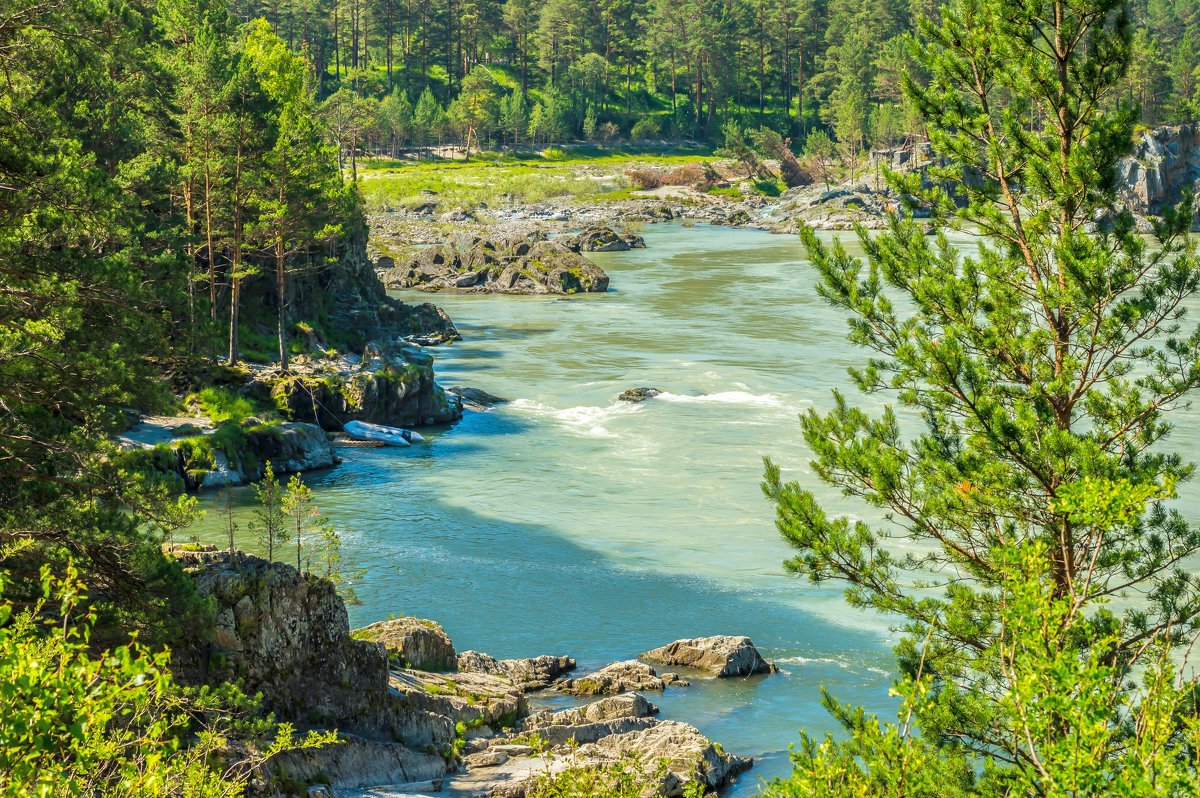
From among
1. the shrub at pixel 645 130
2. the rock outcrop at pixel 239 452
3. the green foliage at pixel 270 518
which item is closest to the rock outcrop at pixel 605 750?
the green foliage at pixel 270 518

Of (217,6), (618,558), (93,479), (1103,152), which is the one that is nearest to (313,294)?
(217,6)

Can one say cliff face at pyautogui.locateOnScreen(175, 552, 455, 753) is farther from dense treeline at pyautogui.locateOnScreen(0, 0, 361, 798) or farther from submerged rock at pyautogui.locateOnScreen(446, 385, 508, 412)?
submerged rock at pyautogui.locateOnScreen(446, 385, 508, 412)

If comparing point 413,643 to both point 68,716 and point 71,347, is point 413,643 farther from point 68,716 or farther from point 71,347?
point 68,716

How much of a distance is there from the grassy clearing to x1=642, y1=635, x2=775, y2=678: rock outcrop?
102975mm

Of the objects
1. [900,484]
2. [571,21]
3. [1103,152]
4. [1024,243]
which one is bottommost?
[900,484]

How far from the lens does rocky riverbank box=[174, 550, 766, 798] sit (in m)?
16.6

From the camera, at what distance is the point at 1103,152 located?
17.7 metres

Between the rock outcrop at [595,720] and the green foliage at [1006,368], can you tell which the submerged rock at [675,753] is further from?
the green foliage at [1006,368]

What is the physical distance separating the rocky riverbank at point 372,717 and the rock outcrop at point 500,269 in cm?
6415

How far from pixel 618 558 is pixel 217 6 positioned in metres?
43.2

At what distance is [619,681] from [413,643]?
4.50 meters

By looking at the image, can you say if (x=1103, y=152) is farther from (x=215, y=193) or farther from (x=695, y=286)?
(x=695, y=286)

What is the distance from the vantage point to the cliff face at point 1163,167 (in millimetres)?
123938

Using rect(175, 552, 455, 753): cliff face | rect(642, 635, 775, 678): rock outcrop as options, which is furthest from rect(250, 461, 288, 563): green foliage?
rect(642, 635, 775, 678): rock outcrop
